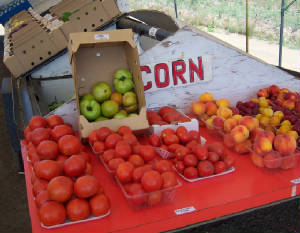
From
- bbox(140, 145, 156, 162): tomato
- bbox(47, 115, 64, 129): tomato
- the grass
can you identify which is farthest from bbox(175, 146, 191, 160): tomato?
the grass

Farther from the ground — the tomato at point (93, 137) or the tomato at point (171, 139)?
the tomato at point (93, 137)

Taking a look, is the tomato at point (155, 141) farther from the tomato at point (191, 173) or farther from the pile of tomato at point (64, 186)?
the pile of tomato at point (64, 186)

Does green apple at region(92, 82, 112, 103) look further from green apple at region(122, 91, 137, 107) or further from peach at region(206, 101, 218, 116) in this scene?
peach at region(206, 101, 218, 116)

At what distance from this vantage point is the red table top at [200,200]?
1.38 m

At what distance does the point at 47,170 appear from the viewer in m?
1.44

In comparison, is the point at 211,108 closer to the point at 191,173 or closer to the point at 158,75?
the point at 158,75

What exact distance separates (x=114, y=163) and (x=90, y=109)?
22.9 inches

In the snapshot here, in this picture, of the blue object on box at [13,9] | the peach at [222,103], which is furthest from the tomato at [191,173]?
the blue object on box at [13,9]

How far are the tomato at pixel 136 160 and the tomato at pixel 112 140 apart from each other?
0.60 feet

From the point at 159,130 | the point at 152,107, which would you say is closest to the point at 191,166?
the point at 159,130

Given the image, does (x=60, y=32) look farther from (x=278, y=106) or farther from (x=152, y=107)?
(x=278, y=106)

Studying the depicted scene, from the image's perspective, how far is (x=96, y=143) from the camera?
1781 millimetres

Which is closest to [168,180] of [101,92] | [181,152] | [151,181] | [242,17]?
[151,181]

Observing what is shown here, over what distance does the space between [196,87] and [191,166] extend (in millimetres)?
890
